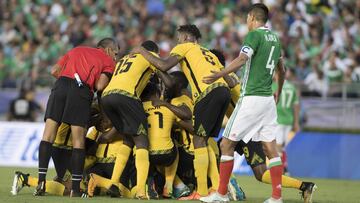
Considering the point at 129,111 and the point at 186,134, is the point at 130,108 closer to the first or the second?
the point at 129,111

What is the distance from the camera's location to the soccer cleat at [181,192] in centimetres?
1304

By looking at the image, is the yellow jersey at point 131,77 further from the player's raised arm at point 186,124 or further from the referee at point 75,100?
the player's raised arm at point 186,124

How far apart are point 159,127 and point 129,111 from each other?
1.99 ft

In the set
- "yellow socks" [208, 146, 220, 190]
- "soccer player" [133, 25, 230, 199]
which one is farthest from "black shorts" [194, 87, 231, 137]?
"yellow socks" [208, 146, 220, 190]

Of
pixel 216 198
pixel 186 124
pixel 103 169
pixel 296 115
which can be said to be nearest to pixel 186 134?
pixel 186 124

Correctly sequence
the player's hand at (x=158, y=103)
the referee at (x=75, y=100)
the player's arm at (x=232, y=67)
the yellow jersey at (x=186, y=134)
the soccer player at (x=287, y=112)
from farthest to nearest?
1. the soccer player at (x=287, y=112)
2. the yellow jersey at (x=186, y=134)
3. the player's hand at (x=158, y=103)
4. the referee at (x=75, y=100)
5. the player's arm at (x=232, y=67)

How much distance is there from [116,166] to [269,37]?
2.85 m

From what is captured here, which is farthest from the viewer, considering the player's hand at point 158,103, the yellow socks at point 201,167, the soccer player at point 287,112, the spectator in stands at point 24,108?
the spectator in stands at point 24,108

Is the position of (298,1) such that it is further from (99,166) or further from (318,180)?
(99,166)

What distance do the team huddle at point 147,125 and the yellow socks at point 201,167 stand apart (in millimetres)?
13

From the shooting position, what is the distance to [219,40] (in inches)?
1043

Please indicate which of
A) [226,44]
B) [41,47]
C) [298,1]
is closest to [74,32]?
[41,47]

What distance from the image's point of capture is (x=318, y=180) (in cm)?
1967

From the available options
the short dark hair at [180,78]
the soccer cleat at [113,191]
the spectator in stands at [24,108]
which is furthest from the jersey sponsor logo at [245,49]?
the spectator in stands at [24,108]
